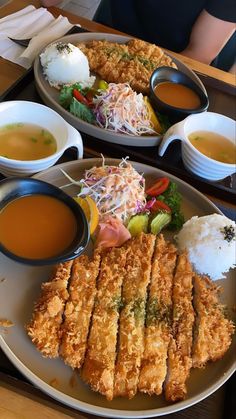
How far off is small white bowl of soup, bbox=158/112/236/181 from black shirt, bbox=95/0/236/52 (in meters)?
1.00

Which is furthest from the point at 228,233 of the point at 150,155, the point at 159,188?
the point at 150,155

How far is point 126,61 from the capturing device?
2.71 meters

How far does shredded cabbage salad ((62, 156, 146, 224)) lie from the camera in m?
1.96

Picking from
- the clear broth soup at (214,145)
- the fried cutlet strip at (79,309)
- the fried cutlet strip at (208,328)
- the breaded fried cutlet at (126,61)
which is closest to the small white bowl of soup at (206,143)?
the clear broth soup at (214,145)

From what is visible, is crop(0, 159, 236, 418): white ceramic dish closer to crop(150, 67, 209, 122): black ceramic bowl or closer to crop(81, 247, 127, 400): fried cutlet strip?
crop(81, 247, 127, 400): fried cutlet strip

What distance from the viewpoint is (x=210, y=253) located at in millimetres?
1803

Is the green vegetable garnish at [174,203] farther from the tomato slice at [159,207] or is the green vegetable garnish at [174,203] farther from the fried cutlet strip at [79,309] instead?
the fried cutlet strip at [79,309]

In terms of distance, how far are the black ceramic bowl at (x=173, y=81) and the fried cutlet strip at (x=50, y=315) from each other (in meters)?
1.13

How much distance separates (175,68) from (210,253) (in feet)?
4.30

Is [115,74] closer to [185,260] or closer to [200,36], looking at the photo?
[200,36]

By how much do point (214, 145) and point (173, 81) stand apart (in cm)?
51

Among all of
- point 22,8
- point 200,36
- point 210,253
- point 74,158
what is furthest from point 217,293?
point 22,8

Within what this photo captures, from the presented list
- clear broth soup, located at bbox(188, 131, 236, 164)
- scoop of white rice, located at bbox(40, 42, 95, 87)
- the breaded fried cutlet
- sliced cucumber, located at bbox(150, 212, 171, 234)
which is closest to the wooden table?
sliced cucumber, located at bbox(150, 212, 171, 234)

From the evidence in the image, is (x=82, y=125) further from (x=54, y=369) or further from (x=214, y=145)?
(x=54, y=369)
